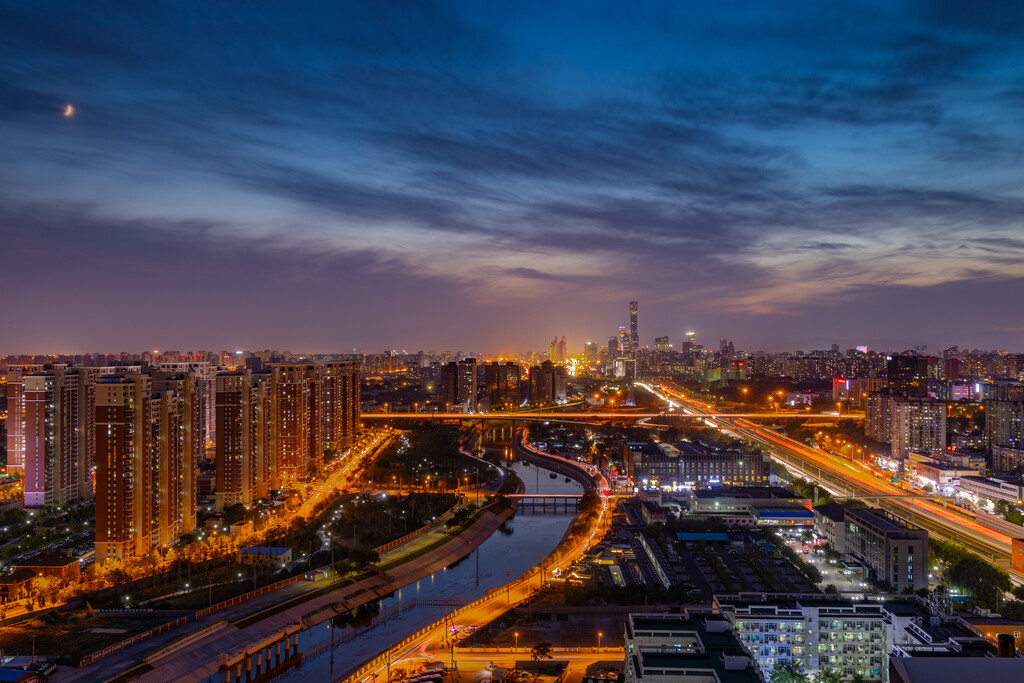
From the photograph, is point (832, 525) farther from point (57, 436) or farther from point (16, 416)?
point (16, 416)

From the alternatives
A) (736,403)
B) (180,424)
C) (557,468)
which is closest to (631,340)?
(736,403)

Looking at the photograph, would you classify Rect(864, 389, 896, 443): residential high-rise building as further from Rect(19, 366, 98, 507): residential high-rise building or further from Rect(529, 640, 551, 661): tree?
Rect(19, 366, 98, 507): residential high-rise building

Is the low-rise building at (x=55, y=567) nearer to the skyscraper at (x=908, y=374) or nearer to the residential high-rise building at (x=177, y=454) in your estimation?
the residential high-rise building at (x=177, y=454)

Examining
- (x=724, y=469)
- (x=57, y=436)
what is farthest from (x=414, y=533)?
(x=724, y=469)

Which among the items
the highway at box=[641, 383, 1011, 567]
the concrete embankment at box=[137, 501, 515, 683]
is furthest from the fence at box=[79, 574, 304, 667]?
the highway at box=[641, 383, 1011, 567]

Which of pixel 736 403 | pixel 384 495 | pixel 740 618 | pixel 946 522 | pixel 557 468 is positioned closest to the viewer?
pixel 740 618

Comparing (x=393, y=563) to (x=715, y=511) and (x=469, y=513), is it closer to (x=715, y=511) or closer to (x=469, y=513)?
(x=469, y=513)

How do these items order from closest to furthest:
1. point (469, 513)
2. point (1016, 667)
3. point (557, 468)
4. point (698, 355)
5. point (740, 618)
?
point (1016, 667) < point (740, 618) < point (469, 513) < point (557, 468) < point (698, 355)

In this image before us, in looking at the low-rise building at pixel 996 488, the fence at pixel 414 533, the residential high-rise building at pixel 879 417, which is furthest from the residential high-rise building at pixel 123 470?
the residential high-rise building at pixel 879 417
